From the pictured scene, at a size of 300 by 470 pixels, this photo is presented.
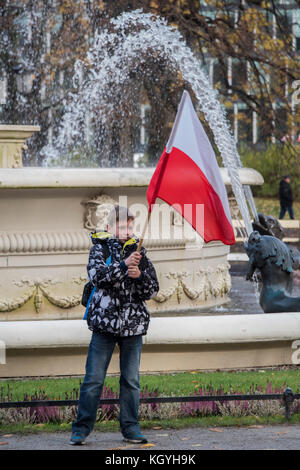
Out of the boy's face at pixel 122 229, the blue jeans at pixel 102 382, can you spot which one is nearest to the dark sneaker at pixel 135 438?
Result: the blue jeans at pixel 102 382

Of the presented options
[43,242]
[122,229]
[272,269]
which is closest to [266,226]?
[272,269]

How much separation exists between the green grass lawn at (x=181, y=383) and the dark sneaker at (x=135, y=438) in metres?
0.74

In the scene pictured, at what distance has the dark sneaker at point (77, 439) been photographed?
5.11 m

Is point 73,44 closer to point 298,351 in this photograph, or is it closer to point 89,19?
point 89,19

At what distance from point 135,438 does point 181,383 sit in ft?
4.59

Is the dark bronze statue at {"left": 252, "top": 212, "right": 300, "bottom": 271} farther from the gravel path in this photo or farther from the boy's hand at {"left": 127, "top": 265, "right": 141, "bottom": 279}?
the boy's hand at {"left": 127, "top": 265, "right": 141, "bottom": 279}

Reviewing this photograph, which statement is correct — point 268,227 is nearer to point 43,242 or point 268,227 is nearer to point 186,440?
point 43,242

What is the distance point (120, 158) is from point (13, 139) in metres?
10.0

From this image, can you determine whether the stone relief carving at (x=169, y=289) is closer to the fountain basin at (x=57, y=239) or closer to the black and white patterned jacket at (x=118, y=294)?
the fountain basin at (x=57, y=239)

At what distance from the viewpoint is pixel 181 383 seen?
655 cm

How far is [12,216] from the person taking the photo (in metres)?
8.32

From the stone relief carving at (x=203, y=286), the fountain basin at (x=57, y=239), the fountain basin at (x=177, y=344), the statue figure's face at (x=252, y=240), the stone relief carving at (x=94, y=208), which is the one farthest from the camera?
the stone relief carving at (x=203, y=286)
